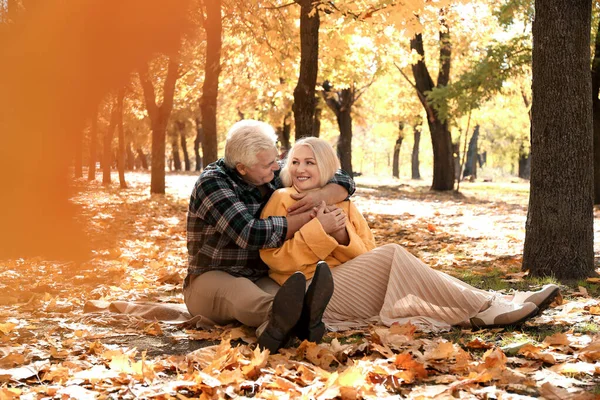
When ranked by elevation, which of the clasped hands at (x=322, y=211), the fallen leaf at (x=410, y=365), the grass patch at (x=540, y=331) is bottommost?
the grass patch at (x=540, y=331)

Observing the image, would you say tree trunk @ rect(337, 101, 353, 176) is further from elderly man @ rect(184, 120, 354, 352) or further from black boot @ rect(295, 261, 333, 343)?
black boot @ rect(295, 261, 333, 343)

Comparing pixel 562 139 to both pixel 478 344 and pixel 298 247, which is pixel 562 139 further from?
pixel 298 247

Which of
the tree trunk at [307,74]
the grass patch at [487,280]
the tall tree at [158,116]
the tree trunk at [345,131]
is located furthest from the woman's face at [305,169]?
the tree trunk at [345,131]

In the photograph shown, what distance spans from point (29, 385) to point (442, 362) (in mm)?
2224

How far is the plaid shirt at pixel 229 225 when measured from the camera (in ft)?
14.7

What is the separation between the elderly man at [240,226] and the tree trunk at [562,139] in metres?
2.49

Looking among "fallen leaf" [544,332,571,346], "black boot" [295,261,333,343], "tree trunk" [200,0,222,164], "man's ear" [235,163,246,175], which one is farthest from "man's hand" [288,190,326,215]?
"tree trunk" [200,0,222,164]

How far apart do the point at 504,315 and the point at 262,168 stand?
6.34 ft

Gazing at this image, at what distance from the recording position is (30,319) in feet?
17.1

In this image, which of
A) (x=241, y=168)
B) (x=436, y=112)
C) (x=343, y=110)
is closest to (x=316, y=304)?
(x=241, y=168)

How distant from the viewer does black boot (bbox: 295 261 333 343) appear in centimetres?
381

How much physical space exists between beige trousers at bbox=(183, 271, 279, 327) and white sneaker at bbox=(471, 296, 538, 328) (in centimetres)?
143

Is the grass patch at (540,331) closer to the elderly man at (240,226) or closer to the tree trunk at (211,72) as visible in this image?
the elderly man at (240,226)

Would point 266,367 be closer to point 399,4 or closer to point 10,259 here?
point 10,259
